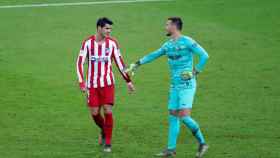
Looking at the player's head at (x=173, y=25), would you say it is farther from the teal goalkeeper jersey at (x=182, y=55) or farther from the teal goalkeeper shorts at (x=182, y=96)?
the teal goalkeeper shorts at (x=182, y=96)

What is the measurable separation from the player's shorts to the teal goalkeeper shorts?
1.25 m

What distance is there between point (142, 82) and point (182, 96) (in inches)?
288

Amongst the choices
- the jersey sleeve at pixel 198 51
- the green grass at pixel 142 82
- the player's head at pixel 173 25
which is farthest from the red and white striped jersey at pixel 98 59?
the jersey sleeve at pixel 198 51

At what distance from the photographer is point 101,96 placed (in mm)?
13617

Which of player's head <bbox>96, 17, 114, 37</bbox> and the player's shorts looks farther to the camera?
the player's shorts

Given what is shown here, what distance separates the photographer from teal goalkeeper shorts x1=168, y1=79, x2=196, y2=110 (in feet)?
42.2

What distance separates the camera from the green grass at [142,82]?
14.4m

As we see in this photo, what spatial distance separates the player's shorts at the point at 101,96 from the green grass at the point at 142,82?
0.94m

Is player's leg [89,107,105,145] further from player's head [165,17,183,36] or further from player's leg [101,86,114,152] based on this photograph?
player's head [165,17,183,36]

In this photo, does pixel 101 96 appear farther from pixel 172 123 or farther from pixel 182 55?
pixel 182 55

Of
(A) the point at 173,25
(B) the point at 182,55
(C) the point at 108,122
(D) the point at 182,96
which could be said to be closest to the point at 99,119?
(C) the point at 108,122

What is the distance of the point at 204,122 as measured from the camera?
52.3ft

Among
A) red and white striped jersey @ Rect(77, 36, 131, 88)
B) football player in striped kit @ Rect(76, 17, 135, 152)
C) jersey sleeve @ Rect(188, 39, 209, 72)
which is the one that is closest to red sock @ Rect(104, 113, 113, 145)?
football player in striped kit @ Rect(76, 17, 135, 152)

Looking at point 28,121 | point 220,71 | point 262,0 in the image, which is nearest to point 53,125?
point 28,121
